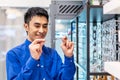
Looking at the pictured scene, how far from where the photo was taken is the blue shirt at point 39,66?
124 cm

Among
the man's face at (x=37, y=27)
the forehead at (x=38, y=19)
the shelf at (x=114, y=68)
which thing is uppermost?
the forehead at (x=38, y=19)

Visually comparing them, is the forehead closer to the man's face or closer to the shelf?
the man's face

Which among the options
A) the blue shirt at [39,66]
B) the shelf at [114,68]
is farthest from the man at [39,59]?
the shelf at [114,68]

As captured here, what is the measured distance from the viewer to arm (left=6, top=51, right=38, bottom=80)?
1171 mm

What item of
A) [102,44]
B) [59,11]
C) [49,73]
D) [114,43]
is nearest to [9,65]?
[49,73]

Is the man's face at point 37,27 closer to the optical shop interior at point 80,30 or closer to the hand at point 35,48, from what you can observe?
the hand at point 35,48

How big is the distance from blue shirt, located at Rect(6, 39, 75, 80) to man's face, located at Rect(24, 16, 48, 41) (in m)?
0.11

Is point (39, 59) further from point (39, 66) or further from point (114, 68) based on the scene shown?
point (114, 68)

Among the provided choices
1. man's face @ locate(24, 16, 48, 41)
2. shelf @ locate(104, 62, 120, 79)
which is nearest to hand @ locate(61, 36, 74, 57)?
man's face @ locate(24, 16, 48, 41)

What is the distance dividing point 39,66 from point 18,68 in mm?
118

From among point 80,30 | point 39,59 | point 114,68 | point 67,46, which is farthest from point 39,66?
point 80,30

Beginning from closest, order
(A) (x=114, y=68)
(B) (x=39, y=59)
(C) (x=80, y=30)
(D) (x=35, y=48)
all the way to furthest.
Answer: (A) (x=114, y=68) < (D) (x=35, y=48) < (B) (x=39, y=59) < (C) (x=80, y=30)

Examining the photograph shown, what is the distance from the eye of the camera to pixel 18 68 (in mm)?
1291

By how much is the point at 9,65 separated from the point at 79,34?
904 millimetres
